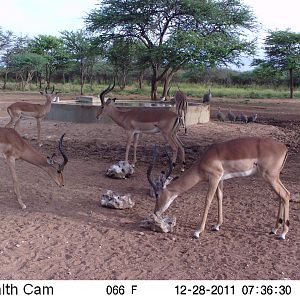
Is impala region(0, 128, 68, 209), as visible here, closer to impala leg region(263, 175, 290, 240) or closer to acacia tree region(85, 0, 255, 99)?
impala leg region(263, 175, 290, 240)

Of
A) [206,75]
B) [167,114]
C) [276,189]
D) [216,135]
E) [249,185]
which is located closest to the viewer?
[276,189]

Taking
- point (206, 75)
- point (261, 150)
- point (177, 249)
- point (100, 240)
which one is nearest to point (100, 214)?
point (100, 240)

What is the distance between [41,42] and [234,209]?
4281 cm

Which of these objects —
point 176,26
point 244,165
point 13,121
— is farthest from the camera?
point 176,26

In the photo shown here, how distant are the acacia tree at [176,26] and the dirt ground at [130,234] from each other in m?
15.3

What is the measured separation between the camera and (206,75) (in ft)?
165

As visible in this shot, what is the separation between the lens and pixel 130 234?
527 centimetres

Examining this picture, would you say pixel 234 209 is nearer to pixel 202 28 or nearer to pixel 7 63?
pixel 202 28

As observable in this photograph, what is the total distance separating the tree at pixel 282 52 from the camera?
3594 centimetres

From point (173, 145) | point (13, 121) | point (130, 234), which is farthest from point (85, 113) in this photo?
point (130, 234)

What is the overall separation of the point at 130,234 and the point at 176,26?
21.3m

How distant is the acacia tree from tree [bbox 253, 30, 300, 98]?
467 inches

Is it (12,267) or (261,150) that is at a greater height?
(261,150)

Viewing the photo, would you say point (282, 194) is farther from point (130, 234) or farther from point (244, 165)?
point (130, 234)
